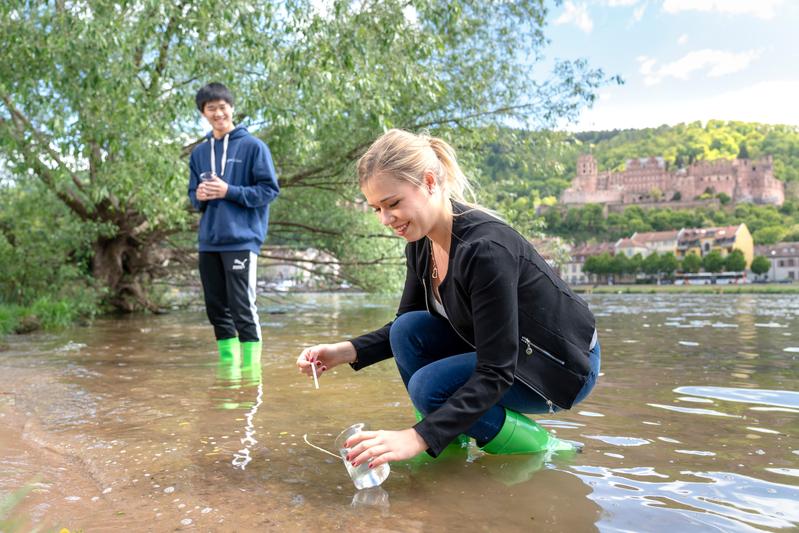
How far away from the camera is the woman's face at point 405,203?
1.96 meters

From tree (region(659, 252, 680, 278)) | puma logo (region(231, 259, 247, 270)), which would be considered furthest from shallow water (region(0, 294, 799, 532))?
tree (region(659, 252, 680, 278))

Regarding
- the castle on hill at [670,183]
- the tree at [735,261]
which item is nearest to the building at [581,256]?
the tree at [735,261]

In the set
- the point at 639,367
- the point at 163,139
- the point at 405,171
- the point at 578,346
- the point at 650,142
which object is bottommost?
the point at 639,367

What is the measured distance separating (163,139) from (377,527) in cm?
567

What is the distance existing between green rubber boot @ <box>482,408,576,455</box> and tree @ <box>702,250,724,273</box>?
94.3 meters

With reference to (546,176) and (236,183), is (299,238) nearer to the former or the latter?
(546,176)

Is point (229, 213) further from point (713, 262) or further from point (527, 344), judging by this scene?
point (713, 262)

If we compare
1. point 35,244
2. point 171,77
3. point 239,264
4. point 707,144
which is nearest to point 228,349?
point 239,264

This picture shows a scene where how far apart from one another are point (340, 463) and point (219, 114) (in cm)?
295

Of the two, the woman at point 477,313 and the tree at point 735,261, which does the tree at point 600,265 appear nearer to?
the tree at point 735,261

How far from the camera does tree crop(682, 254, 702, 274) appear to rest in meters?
89.7

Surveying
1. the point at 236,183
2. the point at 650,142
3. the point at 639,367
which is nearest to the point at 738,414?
the point at 639,367

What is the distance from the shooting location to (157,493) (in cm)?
185

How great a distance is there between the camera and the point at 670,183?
5320 inches
